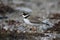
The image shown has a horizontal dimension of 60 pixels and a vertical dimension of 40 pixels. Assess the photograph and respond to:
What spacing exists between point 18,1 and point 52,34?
128 centimetres

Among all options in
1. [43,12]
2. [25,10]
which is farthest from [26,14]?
[43,12]

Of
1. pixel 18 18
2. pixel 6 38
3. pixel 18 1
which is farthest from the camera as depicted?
pixel 18 1

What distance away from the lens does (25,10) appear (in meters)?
4.09

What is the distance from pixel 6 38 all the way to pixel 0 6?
984 mm

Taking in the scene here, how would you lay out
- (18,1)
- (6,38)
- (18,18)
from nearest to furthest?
(6,38)
(18,18)
(18,1)

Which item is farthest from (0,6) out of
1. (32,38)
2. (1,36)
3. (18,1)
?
(32,38)

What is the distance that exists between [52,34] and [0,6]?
143 centimetres

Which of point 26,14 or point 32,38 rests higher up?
point 26,14

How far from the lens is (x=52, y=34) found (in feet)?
11.7

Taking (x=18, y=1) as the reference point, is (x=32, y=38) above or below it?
below

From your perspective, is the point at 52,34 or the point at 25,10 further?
the point at 25,10

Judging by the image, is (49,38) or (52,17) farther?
(52,17)

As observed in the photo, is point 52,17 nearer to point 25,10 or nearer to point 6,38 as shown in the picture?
point 25,10

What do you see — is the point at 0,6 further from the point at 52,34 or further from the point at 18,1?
the point at 52,34
